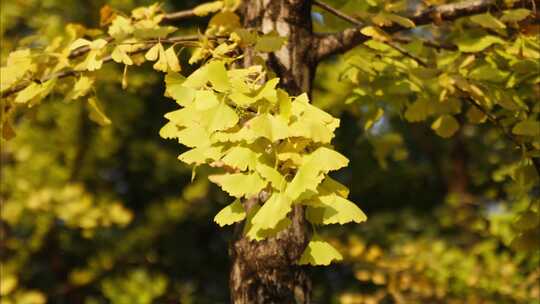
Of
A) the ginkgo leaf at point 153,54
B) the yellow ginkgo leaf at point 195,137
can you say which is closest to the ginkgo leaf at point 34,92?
the ginkgo leaf at point 153,54

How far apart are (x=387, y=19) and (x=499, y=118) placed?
2.78 feet

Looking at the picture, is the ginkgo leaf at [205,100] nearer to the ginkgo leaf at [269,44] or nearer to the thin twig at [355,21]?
the ginkgo leaf at [269,44]

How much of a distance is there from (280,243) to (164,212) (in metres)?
6.24

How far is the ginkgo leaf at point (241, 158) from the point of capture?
6.06 ft

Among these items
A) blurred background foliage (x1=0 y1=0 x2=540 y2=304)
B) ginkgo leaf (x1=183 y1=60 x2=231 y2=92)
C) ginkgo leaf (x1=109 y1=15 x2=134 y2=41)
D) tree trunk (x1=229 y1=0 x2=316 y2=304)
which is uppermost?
ginkgo leaf (x1=183 y1=60 x2=231 y2=92)

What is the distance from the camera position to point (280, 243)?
2498 millimetres

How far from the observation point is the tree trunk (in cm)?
249

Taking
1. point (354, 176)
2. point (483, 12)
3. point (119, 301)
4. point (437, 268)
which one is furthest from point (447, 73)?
point (354, 176)

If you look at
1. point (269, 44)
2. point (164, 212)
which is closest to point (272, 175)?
point (269, 44)

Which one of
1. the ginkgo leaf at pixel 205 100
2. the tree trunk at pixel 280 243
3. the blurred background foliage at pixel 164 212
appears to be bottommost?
the blurred background foliage at pixel 164 212

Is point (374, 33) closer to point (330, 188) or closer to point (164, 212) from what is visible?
point (330, 188)

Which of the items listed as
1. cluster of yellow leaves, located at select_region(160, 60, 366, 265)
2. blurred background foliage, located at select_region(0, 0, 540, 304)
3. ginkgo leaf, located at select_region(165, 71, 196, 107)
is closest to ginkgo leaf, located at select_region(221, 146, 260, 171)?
cluster of yellow leaves, located at select_region(160, 60, 366, 265)

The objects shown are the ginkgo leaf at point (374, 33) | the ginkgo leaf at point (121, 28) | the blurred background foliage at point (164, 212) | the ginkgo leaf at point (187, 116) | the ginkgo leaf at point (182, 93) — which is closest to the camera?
the ginkgo leaf at point (187, 116)

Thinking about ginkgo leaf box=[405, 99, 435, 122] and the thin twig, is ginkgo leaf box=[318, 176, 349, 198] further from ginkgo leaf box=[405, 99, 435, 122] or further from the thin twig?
ginkgo leaf box=[405, 99, 435, 122]
